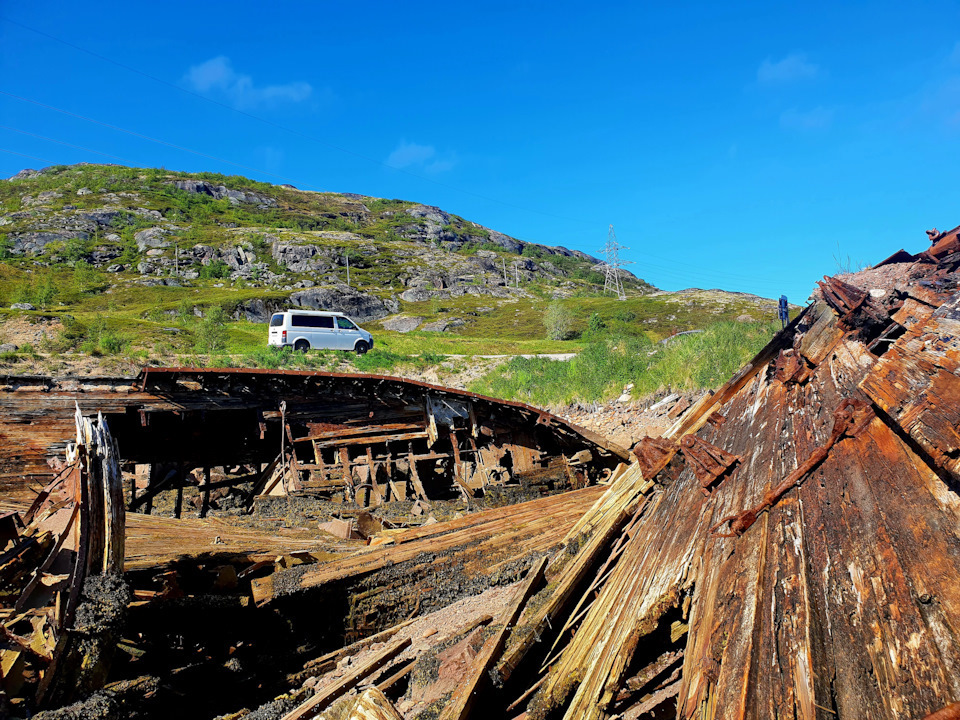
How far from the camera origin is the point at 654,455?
17.5 feet

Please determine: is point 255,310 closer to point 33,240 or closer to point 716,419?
point 33,240

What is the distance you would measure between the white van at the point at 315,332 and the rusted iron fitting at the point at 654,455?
907 inches

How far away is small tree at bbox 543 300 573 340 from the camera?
4791 centimetres

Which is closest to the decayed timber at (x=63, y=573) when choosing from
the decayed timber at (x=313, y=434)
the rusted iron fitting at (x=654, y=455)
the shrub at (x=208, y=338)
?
the decayed timber at (x=313, y=434)

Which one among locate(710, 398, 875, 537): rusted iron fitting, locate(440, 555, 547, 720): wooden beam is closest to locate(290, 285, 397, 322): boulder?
locate(440, 555, 547, 720): wooden beam

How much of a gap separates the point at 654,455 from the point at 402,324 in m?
57.8

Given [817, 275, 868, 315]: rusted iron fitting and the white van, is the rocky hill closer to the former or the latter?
the white van

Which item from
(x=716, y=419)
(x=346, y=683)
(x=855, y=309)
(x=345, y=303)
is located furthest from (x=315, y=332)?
(x=345, y=303)

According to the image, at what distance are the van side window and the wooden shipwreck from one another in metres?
20.7

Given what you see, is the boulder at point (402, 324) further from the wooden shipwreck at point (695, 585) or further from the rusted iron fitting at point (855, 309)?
the rusted iron fitting at point (855, 309)

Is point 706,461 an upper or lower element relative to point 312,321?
lower

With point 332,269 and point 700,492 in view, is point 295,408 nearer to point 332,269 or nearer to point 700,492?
point 700,492

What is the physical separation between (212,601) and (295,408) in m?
5.53

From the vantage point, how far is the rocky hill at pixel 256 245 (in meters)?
77.6
